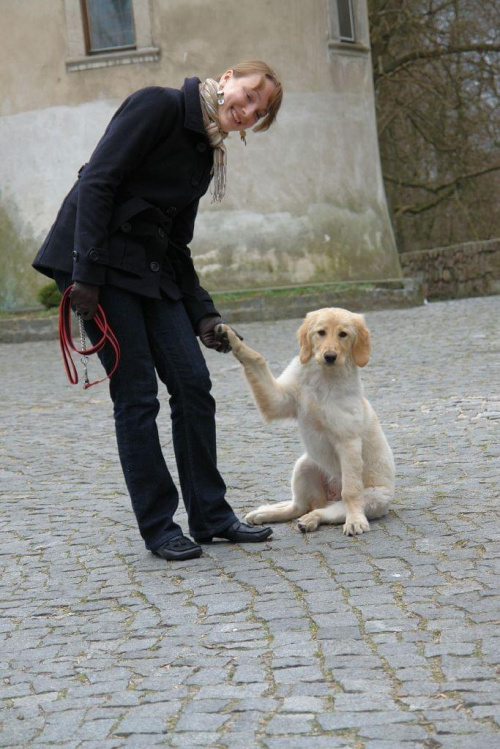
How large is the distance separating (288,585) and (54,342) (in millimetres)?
13564

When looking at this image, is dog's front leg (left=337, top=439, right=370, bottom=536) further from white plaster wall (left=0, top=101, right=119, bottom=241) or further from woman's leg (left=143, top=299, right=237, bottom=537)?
white plaster wall (left=0, top=101, right=119, bottom=241)

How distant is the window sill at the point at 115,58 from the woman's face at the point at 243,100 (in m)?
14.7

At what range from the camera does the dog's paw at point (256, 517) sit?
19.2 feet

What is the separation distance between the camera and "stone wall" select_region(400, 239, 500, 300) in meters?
23.7

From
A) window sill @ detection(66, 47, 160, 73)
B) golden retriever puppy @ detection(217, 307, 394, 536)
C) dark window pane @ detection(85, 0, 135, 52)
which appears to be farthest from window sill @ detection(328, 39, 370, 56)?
golden retriever puppy @ detection(217, 307, 394, 536)

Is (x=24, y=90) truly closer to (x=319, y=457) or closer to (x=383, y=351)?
(x=383, y=351)

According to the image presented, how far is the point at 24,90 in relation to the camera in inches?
783

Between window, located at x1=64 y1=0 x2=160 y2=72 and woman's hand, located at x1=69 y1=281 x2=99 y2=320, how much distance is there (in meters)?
14.9

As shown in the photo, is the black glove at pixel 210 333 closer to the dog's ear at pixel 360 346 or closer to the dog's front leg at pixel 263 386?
the dog's front leg at pixel 263 386

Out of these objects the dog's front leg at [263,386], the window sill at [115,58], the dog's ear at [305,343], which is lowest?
the dog's front leg at [263,386]

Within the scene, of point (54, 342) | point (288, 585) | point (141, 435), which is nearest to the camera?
point (288, 585)

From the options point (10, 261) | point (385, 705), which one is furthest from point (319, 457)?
point (10, 261)

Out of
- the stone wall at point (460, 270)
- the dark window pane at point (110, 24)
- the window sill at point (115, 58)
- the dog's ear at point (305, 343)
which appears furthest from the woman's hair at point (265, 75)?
the stone wall at point (460, 270)

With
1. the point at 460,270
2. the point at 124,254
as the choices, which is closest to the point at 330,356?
the point at 124,254
